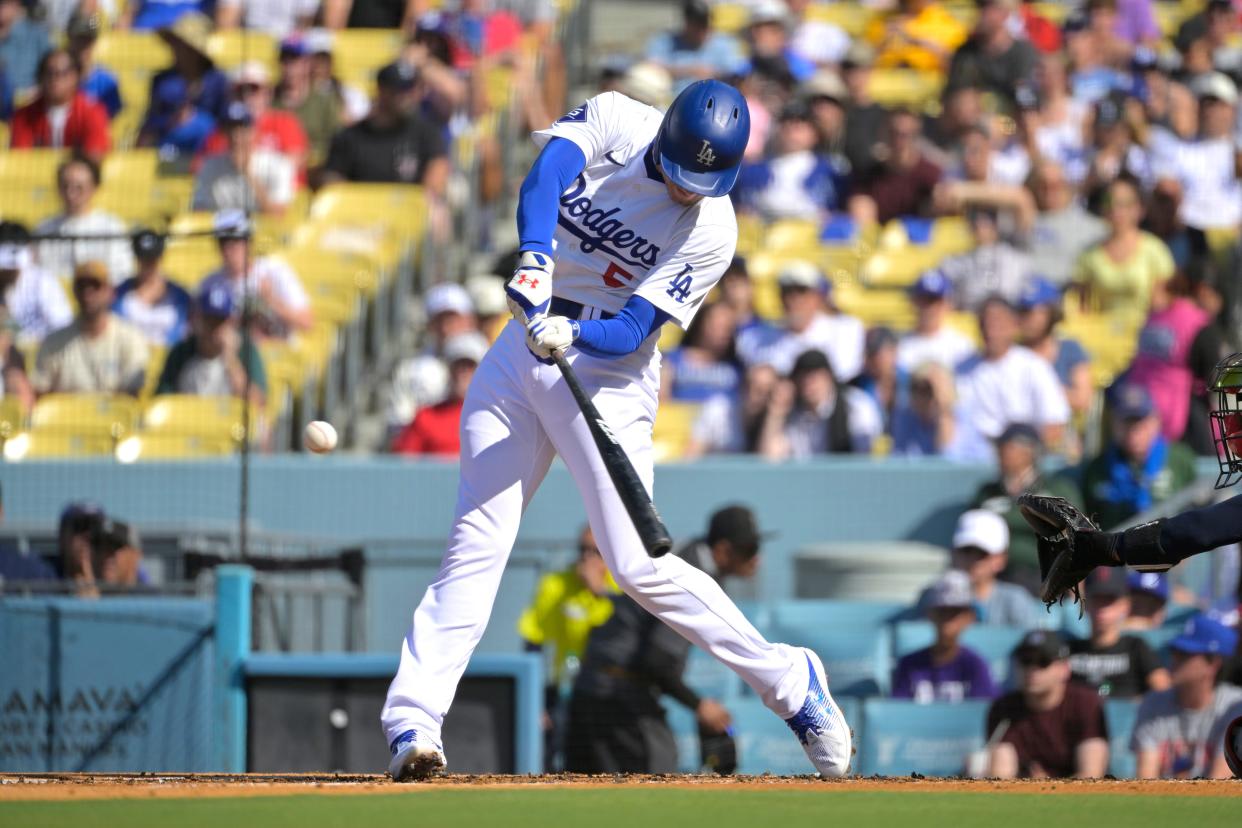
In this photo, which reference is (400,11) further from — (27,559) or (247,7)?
(27,559)

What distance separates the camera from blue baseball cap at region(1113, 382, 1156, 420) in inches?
392

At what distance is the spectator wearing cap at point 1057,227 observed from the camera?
12.7 metres

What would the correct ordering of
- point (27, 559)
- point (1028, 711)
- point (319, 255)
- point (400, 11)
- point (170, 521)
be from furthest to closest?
1. point (400, 11)
2. point (319, 255)
3. point (170, 521)
4. point (27, 559)
5. point (1028, 711)

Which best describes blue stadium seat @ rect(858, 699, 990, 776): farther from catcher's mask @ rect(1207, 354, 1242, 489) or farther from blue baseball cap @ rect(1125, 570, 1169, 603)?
catcher's mask @ rect(1207, 354, 1242, 489)

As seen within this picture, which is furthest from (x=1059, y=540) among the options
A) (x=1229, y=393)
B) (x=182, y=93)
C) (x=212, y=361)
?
(x=182, y=93)

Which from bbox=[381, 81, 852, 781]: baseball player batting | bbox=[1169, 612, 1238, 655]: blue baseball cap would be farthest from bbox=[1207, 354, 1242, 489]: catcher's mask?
bbox=[1169, 612, 1238, 655]: blue baseball cap

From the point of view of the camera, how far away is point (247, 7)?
15.2 m

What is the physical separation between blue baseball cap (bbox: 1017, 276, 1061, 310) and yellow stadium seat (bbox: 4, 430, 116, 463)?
5.01m

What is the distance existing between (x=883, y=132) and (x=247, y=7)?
4.96m

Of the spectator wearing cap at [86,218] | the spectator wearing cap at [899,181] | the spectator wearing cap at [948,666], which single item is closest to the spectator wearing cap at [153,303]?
the spectator wearing cap at [86,218]

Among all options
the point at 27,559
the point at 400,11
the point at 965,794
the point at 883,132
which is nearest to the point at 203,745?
the point at 27,559

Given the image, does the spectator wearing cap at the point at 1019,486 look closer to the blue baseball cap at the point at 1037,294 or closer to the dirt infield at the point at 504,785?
the blue baseball cap at the point at 1037,294

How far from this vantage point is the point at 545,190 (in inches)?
223

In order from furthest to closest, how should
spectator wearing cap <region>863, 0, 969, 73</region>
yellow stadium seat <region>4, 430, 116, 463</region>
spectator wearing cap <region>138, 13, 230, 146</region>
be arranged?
spectator wearing cap <region>863, 0, 969, 73</region> → spectator wearing cap <region>138, 13, 230, 146</region> → yellow stadium seat <region>4, 430, 116, 463</region>
